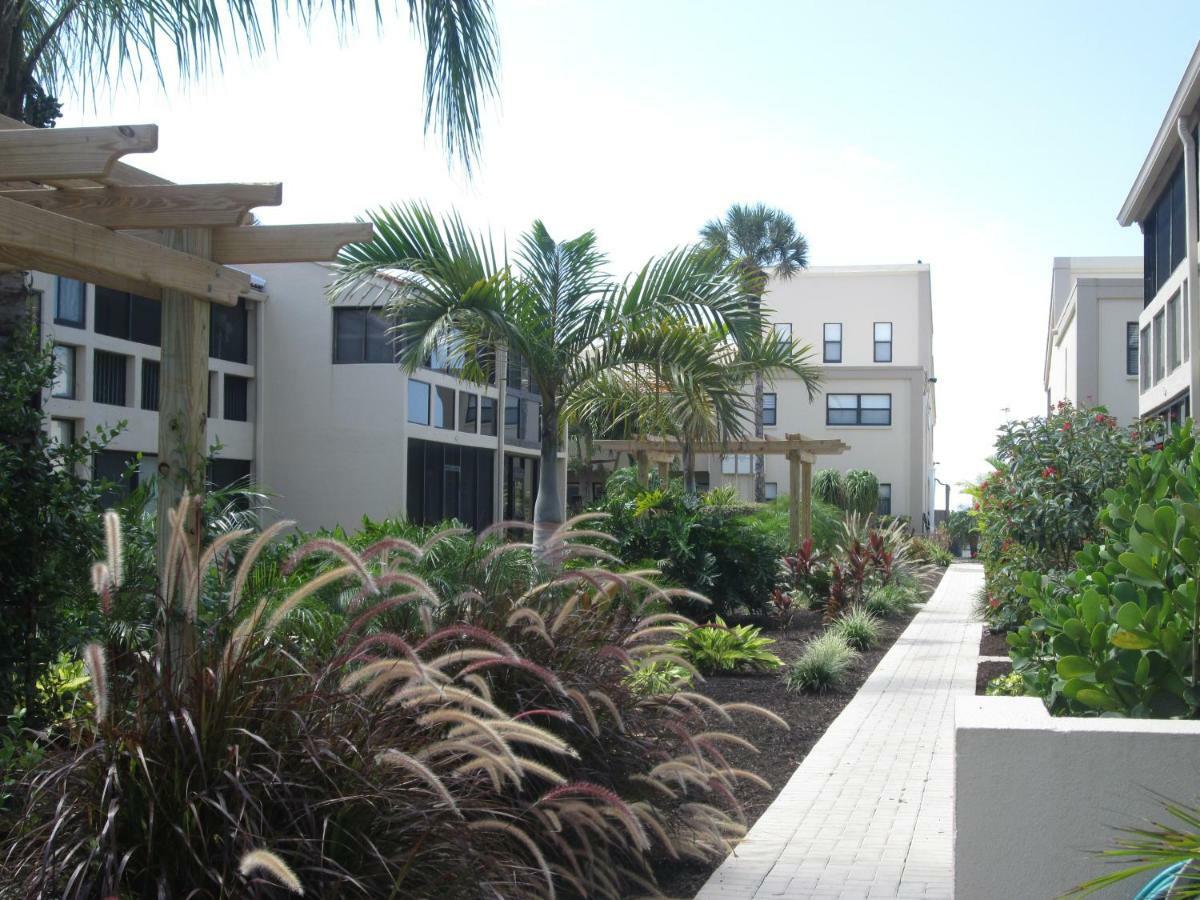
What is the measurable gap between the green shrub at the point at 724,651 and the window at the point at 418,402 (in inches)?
725

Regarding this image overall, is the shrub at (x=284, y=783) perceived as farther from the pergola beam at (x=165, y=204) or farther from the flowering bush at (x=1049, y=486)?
the flowering bush at (x=1049, y=486)

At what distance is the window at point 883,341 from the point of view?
51.9 m

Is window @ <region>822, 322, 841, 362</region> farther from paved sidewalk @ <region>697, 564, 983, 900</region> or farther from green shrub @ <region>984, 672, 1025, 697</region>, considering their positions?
green shrub @ <region>984, 672, 1025, 697</region>

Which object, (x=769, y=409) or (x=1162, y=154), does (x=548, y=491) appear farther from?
(x=769, y=409)

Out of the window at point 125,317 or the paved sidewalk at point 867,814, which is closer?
the paved sidewalk at point 867,814

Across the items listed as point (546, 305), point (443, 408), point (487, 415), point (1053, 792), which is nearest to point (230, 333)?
point (443, 408)

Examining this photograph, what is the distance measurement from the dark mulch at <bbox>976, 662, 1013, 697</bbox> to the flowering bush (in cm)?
114

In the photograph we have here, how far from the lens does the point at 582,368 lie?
44.9 feet

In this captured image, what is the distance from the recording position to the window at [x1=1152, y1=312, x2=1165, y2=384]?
84.5 ft

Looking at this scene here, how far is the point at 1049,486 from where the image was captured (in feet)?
42.5

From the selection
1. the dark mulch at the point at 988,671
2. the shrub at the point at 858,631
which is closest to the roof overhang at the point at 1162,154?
the shrub at the point at 858,631

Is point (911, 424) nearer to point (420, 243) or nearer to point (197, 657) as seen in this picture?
point (420, 243)

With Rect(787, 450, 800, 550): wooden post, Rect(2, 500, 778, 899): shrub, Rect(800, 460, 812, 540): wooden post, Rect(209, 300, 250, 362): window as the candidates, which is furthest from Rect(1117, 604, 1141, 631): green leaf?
Rect(209, 300, 250, 362): window

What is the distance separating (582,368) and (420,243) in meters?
2.48
